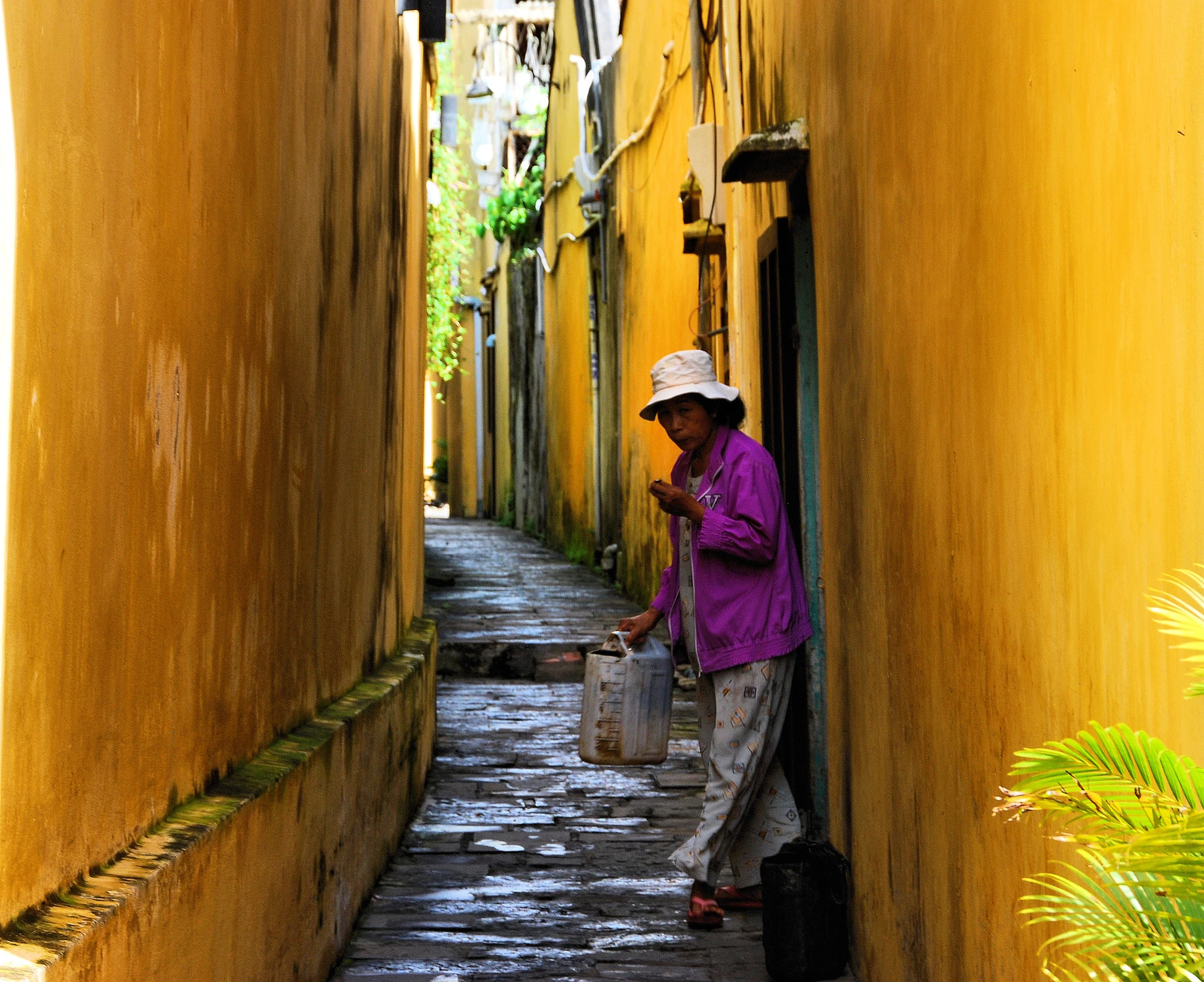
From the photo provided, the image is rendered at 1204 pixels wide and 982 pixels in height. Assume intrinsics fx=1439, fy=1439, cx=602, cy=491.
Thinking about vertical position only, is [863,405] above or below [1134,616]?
above

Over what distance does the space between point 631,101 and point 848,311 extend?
8807 mm

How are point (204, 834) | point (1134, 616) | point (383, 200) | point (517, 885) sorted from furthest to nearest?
point (383, 200) < point (517, 885) < point (204, 834) < point (1134, 616)

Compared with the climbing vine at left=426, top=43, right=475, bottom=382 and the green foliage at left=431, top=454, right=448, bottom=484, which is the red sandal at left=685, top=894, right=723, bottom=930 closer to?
the climbing vine at left=426, top=43, right=475, bottom=382

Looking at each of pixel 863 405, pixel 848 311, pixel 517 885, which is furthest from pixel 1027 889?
pixel 517 885

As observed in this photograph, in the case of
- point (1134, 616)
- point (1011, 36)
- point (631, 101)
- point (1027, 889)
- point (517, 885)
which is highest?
point (631, 101)

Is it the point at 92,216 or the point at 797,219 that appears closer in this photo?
the point at 92,216

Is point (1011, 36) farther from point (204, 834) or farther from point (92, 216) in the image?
point (204, 834)

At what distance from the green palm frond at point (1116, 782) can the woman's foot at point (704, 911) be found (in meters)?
3.51

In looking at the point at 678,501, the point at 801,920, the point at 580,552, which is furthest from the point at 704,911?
the point at 580,552

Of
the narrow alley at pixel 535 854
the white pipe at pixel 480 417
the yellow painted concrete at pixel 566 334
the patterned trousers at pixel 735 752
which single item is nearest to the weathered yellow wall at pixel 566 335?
the yellow painted concrete at pixel 566 334

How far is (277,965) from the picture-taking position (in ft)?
12.1

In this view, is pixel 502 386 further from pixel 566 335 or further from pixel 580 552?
pixel 580 552

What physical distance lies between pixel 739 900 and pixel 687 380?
1849 millimetres

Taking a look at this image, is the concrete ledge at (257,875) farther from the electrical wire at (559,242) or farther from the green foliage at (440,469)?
the green foliage at (440,469)
